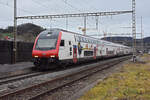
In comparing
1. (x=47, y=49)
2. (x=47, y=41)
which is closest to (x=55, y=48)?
(x=47, y=49)

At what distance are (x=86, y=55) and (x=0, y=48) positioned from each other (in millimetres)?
8953

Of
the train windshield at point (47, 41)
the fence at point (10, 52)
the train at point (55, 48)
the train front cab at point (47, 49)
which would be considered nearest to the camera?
the train front cab at point (47, 49)

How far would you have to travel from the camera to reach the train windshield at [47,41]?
1574 centimetres

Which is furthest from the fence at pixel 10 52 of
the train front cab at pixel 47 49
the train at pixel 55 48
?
the train front cab at pixel 47 49

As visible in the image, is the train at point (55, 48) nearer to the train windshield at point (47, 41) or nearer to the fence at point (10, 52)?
the train windshield at point (47, 41)

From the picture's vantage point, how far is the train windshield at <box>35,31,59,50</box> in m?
15.7

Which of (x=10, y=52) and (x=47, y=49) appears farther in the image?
(x=10, y=52)

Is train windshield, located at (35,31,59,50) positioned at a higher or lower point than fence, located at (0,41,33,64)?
higher

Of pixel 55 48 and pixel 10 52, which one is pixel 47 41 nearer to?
pixel 55 48

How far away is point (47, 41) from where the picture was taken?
52.9 ft

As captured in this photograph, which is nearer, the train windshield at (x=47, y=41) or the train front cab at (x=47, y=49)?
the train front cab at (x=47, y=49)

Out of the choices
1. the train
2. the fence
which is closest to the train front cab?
the train

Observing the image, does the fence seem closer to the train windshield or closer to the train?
the train

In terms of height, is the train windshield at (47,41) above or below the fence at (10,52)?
above
